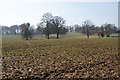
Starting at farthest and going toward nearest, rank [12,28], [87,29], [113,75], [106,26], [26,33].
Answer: [12,28]
[106,26]
[87,29]
[26,33]
[113,75]

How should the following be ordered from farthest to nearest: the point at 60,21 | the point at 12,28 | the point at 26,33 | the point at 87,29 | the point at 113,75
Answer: the point at 12,28
the point at 87,29
the point at 60,21
the point at 26,33
the point at 113,75

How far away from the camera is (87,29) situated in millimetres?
66812

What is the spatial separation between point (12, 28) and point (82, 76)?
399ft

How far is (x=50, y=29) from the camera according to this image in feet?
176

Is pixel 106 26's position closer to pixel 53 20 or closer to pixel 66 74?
pixel 53 20

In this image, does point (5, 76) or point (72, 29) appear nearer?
point (5, 76)

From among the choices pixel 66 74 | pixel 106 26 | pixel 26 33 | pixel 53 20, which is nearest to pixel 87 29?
pixel 106 26

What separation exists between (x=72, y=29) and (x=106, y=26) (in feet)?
198

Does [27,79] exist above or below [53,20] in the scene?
below

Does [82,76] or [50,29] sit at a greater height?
[50,29]

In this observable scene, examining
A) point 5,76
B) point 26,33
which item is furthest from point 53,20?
point 5,76

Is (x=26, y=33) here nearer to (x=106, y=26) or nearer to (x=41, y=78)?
(x=106, y=26)

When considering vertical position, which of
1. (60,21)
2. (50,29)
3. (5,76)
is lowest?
(5,76)

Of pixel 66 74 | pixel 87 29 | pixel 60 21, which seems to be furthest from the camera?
pixel 87 29
